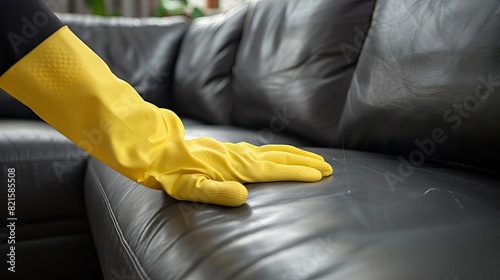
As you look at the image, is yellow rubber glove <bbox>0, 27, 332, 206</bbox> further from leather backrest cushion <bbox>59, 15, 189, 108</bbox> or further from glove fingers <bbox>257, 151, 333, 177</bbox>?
leather backrest cushion <bbox>59, 15, 189, 108</bbox>

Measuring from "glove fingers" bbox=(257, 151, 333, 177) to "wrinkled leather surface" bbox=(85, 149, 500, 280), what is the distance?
0.02m

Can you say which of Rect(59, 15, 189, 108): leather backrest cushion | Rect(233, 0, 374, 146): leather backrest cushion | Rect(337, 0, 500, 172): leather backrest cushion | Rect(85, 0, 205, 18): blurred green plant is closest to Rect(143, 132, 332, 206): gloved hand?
Rect(337, 0, 500, 172): leather backrest cushion

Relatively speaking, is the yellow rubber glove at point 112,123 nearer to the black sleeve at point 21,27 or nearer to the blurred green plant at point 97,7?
the black sleeve at point 21,27

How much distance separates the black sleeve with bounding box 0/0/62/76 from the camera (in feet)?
2.54

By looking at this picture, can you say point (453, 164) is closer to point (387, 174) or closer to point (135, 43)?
point (387, 174)

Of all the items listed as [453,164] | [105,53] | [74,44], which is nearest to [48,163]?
[74,44]

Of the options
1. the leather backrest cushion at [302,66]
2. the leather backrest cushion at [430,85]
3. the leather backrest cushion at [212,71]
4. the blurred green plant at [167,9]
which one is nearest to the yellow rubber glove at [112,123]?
the leather backrest cushion at [430,85]

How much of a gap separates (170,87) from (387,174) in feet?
4.50

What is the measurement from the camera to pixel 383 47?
44.2 inches

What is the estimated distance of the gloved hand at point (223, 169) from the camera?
0.72 meters

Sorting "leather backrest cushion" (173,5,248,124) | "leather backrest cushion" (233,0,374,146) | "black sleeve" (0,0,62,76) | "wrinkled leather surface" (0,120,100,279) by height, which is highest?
"black sleeve" (0,0,62,76)

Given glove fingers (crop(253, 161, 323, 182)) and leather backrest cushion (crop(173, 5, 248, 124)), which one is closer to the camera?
glove fingers (crop(253, 161, 323, 182))

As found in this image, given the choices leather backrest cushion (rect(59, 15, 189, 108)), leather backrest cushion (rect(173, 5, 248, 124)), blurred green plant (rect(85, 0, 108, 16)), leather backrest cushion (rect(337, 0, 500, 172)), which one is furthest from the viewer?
blurred green plant (rect(85, 0, 108, 16))

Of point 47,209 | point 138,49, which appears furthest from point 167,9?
point 47,209
